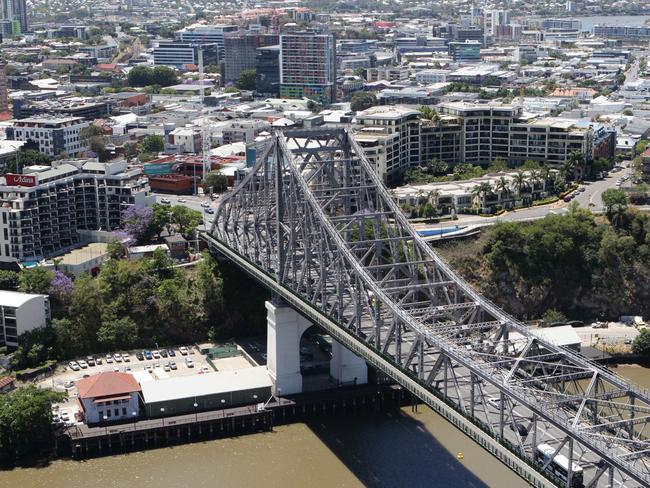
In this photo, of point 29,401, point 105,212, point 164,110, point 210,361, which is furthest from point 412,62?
point 29,401

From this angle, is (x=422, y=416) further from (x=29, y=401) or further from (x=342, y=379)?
(x=29, y=401)

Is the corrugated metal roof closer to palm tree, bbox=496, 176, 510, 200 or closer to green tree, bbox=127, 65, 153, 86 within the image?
palm tree, bbox=496, 176, 510, 200

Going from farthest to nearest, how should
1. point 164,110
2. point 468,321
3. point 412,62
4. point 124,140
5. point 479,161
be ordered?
1. point 412,62
2. point 164,110
3. point 124,140
4. point 479,161
5. point 468,321

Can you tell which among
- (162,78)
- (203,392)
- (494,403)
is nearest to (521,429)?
(494,403)

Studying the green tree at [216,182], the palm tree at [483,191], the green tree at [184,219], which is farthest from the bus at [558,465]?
the green tree at [216,182]

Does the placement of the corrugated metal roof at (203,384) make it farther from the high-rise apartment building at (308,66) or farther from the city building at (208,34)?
the city building at (208,34)

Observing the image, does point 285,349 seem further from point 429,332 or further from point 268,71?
point 268,71
